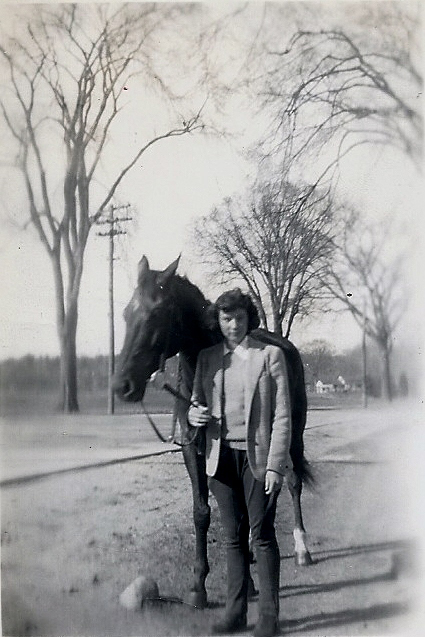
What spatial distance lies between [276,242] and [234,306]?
18.1 inches

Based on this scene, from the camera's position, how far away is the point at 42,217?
2848mm

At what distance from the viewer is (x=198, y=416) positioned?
241cm

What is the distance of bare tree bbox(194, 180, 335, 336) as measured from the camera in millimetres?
2729

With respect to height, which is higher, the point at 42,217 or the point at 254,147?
the point at 254,147

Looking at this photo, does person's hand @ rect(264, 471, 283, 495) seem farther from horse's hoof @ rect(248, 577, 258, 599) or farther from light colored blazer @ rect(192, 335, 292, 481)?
horse's hoof @ rect(248, 577, 258, 599)

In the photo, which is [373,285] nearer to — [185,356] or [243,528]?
[185,356]

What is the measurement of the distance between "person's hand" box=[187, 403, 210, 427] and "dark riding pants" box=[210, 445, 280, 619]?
119 mm

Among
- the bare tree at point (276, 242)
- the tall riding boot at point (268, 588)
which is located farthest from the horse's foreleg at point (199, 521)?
the bare tree at point (276, 242)

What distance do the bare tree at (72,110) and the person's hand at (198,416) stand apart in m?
0.63

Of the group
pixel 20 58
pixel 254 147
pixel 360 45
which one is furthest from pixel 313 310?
pixel 20 58

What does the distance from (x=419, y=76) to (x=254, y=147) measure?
727 millimetres

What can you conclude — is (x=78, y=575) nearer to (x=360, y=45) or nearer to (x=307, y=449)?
(x=307, y=449)

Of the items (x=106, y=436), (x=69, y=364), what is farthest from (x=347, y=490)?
(x=69, y=364)

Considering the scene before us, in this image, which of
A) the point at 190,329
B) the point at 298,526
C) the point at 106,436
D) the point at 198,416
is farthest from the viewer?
the point at 106,436
